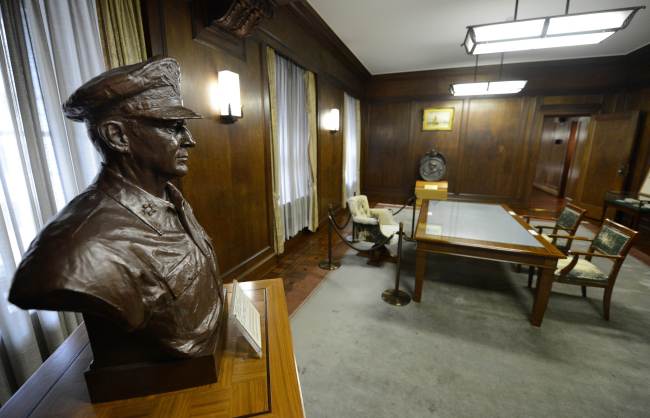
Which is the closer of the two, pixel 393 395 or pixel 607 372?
pixel 393 395

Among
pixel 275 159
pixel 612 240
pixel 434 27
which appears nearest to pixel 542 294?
pixel 612 240

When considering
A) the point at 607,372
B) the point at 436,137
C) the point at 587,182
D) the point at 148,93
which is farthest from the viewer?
the point at 436,137

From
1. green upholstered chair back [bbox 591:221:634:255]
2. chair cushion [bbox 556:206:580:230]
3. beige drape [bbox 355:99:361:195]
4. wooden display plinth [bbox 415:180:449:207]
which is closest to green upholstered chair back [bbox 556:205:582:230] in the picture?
chair cushion [bbox 556:206:580:230]

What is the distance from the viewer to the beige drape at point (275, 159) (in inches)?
103

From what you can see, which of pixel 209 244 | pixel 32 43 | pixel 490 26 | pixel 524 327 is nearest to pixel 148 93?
pixel 209 244

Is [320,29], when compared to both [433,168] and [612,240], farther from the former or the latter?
[433,168]

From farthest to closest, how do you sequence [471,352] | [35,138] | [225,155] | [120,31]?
[225,155] < [471,352] < [120,31] < [35,138]

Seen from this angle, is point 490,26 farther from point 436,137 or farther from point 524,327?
point 436,137

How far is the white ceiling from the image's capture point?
2.79 metres

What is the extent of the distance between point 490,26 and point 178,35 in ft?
7.09

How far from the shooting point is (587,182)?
483 cm

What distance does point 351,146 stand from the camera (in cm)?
540

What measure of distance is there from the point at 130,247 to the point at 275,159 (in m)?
2.22

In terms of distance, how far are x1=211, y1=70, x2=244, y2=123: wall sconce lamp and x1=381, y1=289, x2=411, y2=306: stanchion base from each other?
197cm
